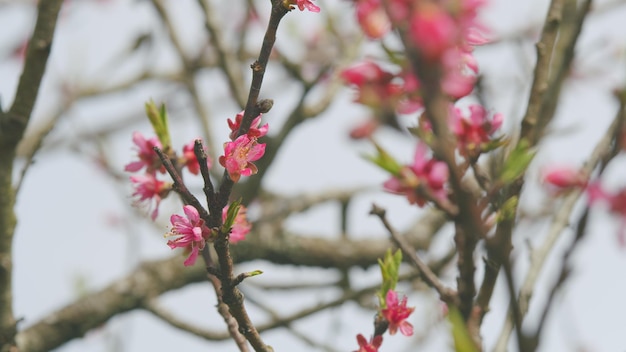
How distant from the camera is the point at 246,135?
3.79 feet

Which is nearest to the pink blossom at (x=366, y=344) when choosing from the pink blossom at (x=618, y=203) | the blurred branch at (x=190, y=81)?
the pink blossom at (x=618, y=203)

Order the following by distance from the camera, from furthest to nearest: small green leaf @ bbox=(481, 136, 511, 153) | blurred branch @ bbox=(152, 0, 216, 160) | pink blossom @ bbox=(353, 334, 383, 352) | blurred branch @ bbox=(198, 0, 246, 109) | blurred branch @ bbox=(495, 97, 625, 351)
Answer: blurred branch @ bbox=(152, 0, 216, 160) → blurred branch @ bbox=(198, 0, 246, 109) → blurred branch @ bbox=(495, 97, 625, 351) → small green leaf @ bbox=(481, 136, 511, 153) → pink blossom @ bbox=(353, 334, 383, 352)

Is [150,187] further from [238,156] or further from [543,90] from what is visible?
[543,90]

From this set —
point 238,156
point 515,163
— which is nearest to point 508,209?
point 515,163

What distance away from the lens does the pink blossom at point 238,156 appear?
44.6 inches

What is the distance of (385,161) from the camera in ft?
4.00

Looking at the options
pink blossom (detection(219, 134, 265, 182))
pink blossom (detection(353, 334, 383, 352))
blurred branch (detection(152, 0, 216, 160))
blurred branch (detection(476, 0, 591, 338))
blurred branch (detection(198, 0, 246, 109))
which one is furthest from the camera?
blurred branch (detection(152, 0, 216, 160))

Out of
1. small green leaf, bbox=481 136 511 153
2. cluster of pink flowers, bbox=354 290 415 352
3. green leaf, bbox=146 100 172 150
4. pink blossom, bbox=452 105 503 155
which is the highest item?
green leaf, bbox=146 100 172 150

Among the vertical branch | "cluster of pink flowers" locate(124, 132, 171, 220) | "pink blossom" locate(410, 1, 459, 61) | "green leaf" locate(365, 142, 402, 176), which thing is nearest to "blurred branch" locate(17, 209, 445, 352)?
the vertical branch

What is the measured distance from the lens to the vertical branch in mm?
1979

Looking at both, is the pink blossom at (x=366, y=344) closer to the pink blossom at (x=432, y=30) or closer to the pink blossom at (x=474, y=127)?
the pink blossom at (x=474, y=127)

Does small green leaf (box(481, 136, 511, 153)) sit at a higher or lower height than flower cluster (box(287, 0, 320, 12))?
lower

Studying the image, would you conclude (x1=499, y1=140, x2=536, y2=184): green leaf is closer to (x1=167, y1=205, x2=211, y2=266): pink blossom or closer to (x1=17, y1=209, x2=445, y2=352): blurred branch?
(x1=167, y1=205, x2=211, y2=266): pink blossom

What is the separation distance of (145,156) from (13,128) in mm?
624
